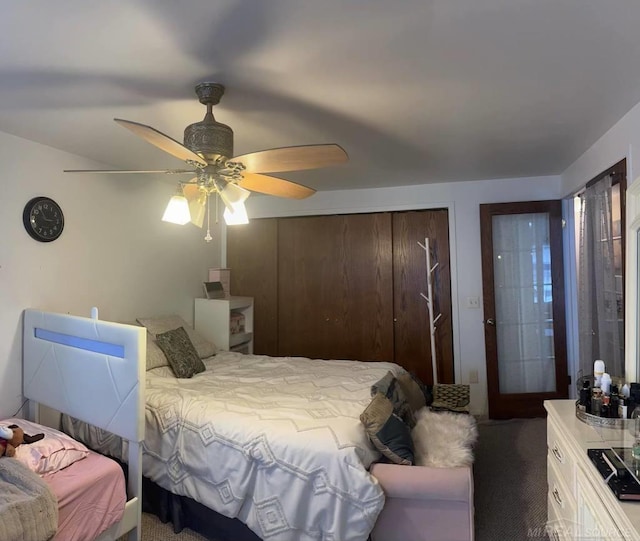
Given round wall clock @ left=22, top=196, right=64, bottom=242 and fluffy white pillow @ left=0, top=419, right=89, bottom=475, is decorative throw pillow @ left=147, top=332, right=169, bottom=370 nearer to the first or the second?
fluffy white pillow @ left=0, top=419, right=89, bottom=475

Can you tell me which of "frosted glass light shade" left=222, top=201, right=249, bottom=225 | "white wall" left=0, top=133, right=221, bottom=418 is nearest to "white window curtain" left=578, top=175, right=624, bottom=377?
"frosted glass light shade" left=222, top=201, right=249, bottom=225

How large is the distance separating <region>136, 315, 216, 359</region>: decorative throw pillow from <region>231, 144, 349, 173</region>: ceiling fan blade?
69.1 inches

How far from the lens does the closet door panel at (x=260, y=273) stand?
13.9ft

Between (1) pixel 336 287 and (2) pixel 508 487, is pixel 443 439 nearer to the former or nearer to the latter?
(2) pixel 508 487

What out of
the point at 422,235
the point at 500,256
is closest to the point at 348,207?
the point at 422,235

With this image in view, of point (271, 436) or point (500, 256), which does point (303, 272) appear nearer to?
point (500, 256)

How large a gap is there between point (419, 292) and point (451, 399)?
1211 mm

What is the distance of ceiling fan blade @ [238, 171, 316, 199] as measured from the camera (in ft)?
7.12

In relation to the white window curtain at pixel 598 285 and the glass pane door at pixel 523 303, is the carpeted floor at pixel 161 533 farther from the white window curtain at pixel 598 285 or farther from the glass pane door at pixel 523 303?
the glass pane door at pixel 523 303

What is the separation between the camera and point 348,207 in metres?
4.02

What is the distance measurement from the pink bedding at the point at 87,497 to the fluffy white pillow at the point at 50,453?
0.11 ft

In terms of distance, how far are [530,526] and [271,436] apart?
152 cm

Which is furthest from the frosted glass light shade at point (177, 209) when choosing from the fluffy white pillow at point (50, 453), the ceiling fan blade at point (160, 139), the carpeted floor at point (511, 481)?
the carpeted floor at point (511, 481)

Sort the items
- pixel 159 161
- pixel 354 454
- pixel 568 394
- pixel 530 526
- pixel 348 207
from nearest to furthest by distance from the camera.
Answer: pixel 354 454 → pixel 530 526 → pixel 159 161 → pixel 568 394 → pixel 348 207
